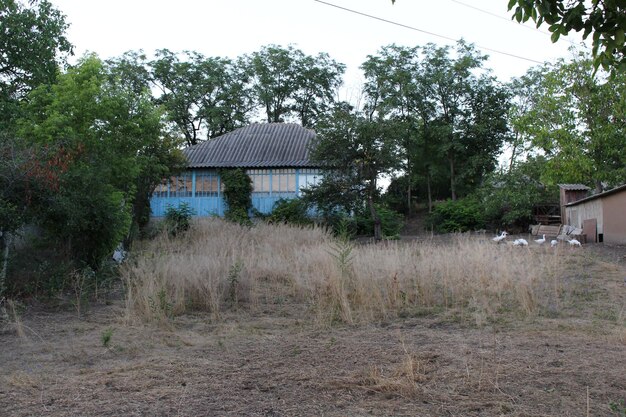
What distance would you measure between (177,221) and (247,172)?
1055 cm

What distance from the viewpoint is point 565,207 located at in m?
24.9

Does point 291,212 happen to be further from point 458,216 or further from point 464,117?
point 464,117

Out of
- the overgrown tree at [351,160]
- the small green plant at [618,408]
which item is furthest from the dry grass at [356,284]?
the overgrown tree at [351,160]

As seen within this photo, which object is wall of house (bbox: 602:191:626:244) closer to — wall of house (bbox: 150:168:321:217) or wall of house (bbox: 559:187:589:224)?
wall of house (bbox: 559:187:589:224)

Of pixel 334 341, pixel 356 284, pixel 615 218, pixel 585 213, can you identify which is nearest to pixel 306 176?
pixel 585 213

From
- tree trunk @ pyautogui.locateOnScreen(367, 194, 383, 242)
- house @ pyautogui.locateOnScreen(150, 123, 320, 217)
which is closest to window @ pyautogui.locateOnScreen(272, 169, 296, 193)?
house @ pyautogui.locateOnScreen(150, 123, 320, 217)

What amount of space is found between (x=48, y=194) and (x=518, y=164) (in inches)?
1042

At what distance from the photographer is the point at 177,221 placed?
20.8m

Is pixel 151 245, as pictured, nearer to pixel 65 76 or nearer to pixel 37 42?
pixel 65 76

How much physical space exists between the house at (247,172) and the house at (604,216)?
13.1 meters

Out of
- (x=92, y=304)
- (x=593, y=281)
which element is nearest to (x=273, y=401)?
(x=92, y=304)

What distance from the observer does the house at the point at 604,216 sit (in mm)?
18078

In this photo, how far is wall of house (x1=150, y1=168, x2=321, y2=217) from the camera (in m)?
30.4

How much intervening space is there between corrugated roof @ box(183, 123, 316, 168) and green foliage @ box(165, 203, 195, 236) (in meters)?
7.81
